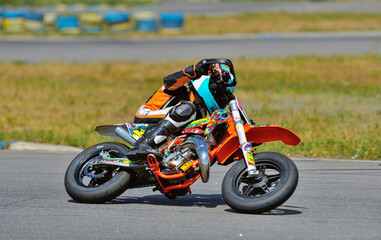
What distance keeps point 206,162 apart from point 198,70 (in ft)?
2.91

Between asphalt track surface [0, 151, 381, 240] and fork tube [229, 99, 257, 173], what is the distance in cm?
48

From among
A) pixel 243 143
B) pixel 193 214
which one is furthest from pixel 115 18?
pixel 243 143

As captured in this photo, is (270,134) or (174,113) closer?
(270,134)

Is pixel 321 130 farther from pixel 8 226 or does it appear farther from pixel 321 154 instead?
pixel 8 226

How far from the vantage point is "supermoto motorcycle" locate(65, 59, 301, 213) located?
6579 mm

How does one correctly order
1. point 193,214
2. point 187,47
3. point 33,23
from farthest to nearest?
1. point 33,23
2. point 187,47
3. point 193,214

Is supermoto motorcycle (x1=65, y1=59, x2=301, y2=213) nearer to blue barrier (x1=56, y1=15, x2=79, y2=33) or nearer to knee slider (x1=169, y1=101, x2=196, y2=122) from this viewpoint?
knee slider (x1=169, y1=101, x2=196, y2=122)

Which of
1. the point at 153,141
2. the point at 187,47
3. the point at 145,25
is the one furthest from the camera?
the point at 145,25

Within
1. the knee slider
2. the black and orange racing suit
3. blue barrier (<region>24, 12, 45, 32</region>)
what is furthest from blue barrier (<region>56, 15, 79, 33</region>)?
the knee slider

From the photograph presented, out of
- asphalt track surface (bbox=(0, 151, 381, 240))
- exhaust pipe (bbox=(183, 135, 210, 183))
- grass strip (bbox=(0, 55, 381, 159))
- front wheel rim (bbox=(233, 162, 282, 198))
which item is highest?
exhaust pipe (bbox=(183, 135, 210, 183))

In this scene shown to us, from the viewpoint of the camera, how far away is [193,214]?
6824 millimetres

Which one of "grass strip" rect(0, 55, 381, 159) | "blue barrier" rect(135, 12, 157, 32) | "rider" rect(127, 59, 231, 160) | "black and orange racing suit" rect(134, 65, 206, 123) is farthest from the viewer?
"blue barrier" rect(135, 12, 157, 32)

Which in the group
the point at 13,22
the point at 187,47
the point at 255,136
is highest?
the point at 255,136

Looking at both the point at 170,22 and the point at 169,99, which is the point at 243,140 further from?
the point at 170,22
